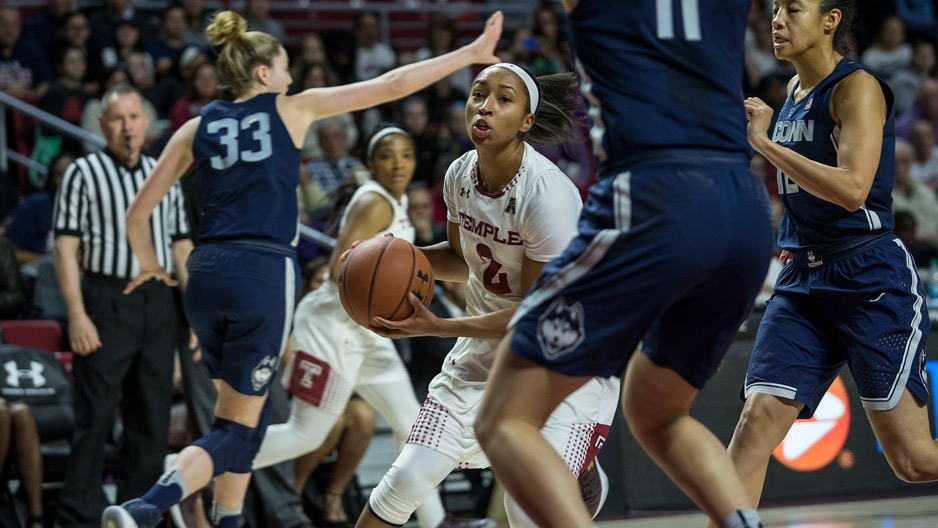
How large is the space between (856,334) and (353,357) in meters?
2.84

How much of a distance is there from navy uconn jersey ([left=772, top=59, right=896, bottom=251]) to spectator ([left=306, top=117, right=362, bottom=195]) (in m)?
5.35

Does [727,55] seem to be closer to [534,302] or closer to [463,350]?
[534,302]

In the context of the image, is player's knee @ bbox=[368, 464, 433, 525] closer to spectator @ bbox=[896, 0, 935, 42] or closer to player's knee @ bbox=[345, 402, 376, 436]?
player's knee @ bbox=[345, 402, 376, 436]

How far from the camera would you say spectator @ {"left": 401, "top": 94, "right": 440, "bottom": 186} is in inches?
363

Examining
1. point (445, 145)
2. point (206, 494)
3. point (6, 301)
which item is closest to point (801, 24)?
point (206, 494)

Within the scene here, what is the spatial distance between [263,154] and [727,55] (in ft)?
8.53

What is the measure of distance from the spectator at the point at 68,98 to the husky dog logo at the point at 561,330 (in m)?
7.36

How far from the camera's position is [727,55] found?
99.4 inches

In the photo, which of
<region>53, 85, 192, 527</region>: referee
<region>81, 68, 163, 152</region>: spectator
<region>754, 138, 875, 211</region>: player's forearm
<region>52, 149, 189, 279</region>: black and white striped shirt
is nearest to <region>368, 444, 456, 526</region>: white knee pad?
<region>754, 138, 875, 211</region>: player's forearm

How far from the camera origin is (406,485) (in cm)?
339

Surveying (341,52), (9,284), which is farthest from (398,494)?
(341,52)

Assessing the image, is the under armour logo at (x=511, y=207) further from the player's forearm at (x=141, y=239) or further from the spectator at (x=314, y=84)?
the spectator at (x=314, y=84)

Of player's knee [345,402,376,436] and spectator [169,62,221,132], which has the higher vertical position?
spectator [169,62,221,132]

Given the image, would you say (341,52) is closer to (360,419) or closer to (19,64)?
(19,64)
